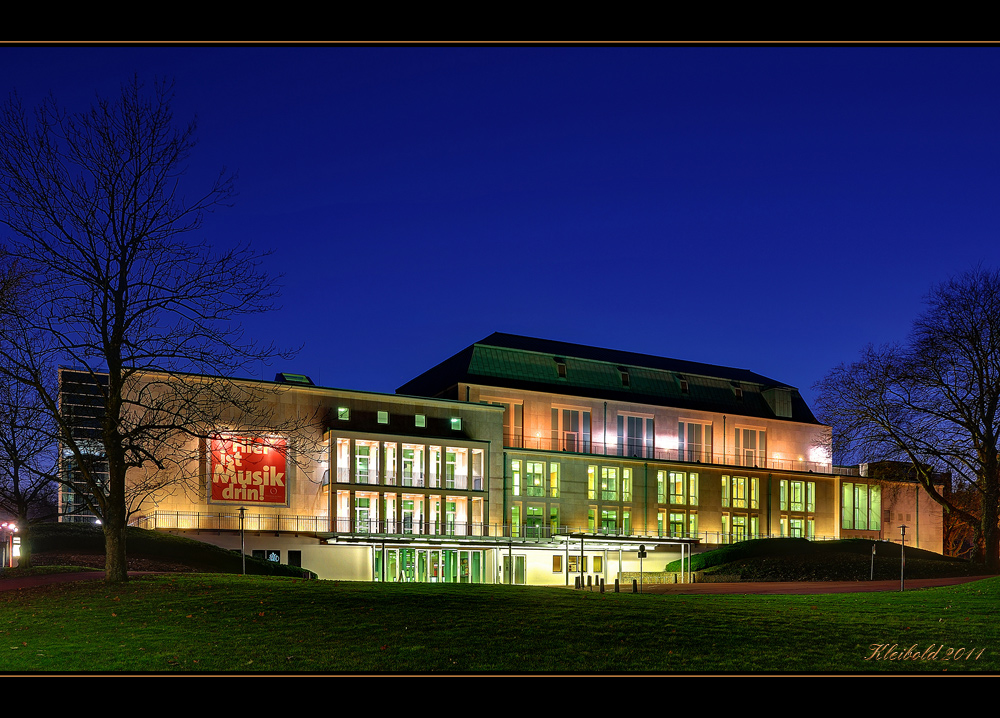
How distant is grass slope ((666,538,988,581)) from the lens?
45719 mm

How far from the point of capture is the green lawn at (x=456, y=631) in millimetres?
16609

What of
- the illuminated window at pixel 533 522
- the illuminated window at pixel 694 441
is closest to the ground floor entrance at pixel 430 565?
the illuminated window at pixel 533 522

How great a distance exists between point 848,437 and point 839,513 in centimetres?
2448

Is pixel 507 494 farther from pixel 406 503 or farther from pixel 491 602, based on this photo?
pixel 491 602

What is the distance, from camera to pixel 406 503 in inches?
2167

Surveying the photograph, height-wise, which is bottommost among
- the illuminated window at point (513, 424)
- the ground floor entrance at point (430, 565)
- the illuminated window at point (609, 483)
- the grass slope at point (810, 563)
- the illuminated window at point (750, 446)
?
the ground floor entrance at point (430, 565)

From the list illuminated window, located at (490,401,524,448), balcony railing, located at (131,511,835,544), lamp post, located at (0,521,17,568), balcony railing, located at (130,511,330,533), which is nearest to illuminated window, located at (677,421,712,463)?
balcony railing, located at (131,511,835,544)

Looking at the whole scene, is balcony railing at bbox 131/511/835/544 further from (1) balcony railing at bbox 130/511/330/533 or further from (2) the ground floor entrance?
(2) the ground floor entrance

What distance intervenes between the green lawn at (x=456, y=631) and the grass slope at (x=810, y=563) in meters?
21.8

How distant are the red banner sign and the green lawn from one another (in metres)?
25.5

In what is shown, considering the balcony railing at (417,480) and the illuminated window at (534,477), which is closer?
the balcony railing at (417,480)

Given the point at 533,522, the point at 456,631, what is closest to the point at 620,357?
the point at 533,522

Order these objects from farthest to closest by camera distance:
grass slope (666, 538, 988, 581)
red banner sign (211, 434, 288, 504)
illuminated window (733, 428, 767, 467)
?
illuminated window (733, 428, 767, 467) → red banner sign (211, 434, 288, 504) → grass slope (666, 538, 988, 581)

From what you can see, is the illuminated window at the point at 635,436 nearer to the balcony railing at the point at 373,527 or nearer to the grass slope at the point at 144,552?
the balcony railing at the point at 373,527
